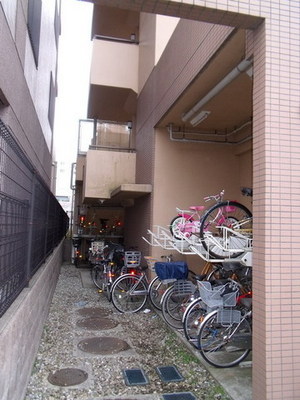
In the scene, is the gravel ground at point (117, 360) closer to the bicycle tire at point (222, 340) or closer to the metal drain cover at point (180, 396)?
the metal drain cover at point (180, 396)

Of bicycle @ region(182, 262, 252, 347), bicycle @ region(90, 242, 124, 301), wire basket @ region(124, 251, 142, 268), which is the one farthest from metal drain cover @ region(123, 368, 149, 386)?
wire basket @ region(124, 251, 142, 268)

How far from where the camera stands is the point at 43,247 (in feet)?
21.2

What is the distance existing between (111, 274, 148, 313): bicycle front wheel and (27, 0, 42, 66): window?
16.5ft

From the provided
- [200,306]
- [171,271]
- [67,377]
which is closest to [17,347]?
[67,377]

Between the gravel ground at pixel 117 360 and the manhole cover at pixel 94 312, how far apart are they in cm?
2

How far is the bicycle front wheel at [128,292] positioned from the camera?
7230 millimetres

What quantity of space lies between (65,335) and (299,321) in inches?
148

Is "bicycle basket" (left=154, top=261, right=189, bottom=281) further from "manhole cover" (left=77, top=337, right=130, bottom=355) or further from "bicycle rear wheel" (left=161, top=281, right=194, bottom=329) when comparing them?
"manhole cover" (left=77, top=337, right=130, bottom=355)

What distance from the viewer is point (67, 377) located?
13.5 ft

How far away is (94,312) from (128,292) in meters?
0.79

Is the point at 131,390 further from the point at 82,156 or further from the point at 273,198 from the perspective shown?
the point at 82,156

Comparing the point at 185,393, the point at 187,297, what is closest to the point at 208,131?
the point at 187,297

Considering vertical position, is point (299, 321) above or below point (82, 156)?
below

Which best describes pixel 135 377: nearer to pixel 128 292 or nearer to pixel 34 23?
pixel 128 292
